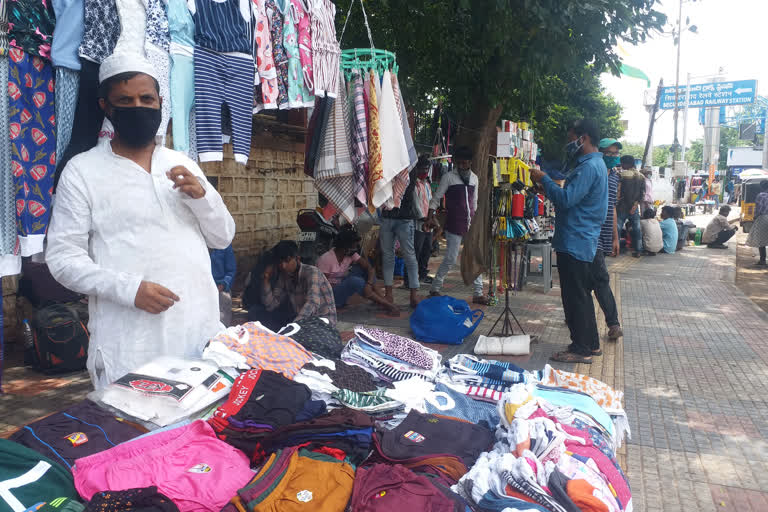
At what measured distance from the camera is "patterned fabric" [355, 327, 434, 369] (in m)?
3.56

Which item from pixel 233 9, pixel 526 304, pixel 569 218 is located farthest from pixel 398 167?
pixel 526 304

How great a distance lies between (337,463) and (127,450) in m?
0.73

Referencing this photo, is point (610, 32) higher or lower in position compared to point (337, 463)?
→ higher

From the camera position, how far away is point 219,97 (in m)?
3.14

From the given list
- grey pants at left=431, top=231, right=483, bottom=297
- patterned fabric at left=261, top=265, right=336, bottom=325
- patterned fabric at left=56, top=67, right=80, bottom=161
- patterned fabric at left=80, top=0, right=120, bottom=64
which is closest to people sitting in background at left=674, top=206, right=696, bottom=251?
grey pants at left=431, top=231, right=483, bottom=297

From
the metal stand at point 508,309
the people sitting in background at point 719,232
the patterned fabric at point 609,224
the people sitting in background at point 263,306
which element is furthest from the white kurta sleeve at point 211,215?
the people sitting in background at point 719,232

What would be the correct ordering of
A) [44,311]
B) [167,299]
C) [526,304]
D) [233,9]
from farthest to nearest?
[526,304], [44,311], [233,9], [167,299]

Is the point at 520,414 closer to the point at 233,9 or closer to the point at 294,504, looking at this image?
the point at 294,504

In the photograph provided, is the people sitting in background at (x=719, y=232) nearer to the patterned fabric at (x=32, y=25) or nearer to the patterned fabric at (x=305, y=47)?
the patterned fabric at (x=305, y=47)

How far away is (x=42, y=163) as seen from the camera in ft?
8.59

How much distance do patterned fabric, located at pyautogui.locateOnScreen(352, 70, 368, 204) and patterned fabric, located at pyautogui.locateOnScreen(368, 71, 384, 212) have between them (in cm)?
4

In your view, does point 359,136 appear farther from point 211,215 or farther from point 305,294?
point 305,294

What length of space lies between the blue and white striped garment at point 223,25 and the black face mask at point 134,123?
0.80 m

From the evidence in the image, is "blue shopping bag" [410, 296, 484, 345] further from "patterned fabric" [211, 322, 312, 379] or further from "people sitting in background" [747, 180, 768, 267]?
"people sitting in background" [747, 180, 768, 267]
